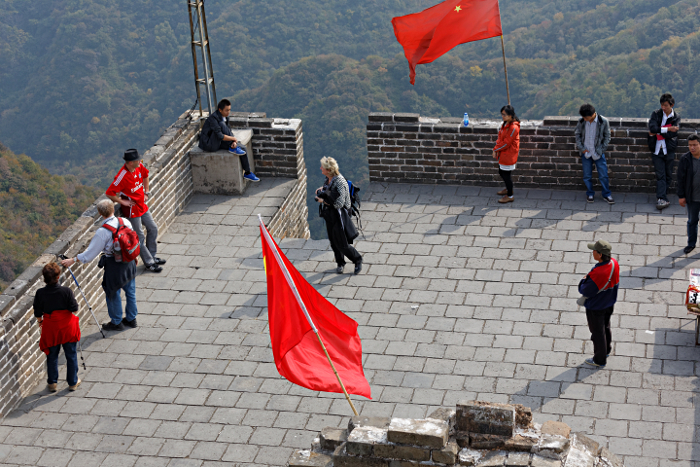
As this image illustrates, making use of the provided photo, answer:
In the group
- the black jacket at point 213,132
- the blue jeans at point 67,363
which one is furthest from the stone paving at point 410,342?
the black jacket at point 213,132

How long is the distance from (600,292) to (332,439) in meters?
3.60

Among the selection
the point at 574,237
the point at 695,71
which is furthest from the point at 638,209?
the point at 695,71

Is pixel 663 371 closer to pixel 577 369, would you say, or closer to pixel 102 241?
pixel 577 369

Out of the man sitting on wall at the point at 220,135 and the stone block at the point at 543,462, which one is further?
the man sitting on wall at the point at 220,135

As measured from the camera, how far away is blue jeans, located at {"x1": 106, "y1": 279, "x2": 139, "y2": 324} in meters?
9.61

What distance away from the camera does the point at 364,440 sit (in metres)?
5.52

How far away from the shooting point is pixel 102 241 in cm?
921

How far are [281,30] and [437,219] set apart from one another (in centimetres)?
5567

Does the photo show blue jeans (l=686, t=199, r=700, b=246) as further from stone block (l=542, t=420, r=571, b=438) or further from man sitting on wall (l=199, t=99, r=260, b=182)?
man sitting on wall (l=199, t=99, r=260, b=182)

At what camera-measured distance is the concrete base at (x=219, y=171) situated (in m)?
12.9

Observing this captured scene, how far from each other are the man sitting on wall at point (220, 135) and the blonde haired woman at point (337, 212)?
282cm

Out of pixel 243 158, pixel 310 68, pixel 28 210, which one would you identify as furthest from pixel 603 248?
pixel 310 68

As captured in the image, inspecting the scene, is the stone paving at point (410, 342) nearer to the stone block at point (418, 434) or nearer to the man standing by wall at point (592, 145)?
the man standing by wall at point (592, 145)

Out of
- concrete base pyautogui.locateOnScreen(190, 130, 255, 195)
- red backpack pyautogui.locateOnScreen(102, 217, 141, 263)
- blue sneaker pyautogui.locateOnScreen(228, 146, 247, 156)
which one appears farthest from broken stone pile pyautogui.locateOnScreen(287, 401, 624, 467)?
concrete base pyautogui.locateOnScreen(190, 130, 255, 195)
